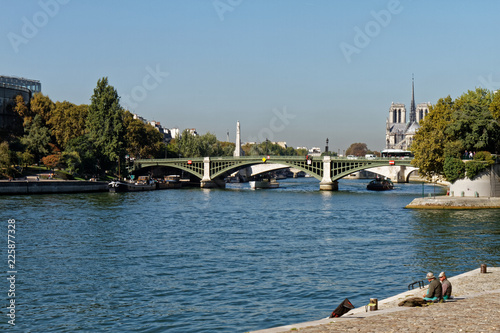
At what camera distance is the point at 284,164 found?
109 metres

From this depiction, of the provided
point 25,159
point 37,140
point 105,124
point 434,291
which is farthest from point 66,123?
point 434,291

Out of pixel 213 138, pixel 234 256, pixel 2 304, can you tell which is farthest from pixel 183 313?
pixel 213 138

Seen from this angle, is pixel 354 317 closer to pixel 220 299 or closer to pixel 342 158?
pixel 220 299

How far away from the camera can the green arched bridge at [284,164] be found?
9676 centimetres

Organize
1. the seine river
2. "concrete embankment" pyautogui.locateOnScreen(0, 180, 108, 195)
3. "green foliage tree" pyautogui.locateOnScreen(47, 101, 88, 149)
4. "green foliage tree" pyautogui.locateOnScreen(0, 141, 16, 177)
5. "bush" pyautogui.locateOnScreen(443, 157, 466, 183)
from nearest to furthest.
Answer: the seine river
"bush" pyautogui.locateOnScreen(443, 157, 466, 183)
"concrete embankment" pyautogui.locateOnScreen(0, 180, 108, 195)
"green foliage tree" pyautogui.locateOnScreen(0, 141, 16, 177)
"green foliage tree" pyautogui.locateOnScreen(47, 101, 88, 149)

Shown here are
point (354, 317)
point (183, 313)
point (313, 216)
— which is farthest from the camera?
point (313, 216)

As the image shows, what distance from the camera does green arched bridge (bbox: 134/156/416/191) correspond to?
96.8m

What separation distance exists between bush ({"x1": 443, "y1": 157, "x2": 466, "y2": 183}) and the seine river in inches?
245

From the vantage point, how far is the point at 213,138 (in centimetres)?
14825

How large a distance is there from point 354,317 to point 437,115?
57.4 meters

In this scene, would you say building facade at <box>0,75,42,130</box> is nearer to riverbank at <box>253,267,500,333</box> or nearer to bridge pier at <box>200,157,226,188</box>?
bridge pier at <box>200,157,226,188</box>

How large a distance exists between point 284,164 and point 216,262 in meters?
78.7

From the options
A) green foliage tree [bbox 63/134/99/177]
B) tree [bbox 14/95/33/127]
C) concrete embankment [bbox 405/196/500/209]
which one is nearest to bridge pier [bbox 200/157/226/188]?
green foliage tree [bbox 63/134/99/177]

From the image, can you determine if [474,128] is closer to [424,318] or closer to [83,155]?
[424,318]
